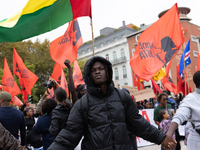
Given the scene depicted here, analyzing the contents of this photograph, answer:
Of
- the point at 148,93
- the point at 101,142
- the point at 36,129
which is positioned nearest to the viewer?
the point at 101,142

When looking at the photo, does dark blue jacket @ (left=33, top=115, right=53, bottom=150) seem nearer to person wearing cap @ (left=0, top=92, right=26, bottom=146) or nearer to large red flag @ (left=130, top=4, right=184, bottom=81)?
person wearing cap @ (left=0, top=92, right=26, bottom=146)

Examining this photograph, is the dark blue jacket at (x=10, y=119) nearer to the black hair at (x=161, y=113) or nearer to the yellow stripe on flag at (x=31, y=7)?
the yellow stripe on flag at (x=31, y=7)

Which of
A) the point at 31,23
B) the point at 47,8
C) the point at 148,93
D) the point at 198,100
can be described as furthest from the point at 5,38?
the point at 148,93

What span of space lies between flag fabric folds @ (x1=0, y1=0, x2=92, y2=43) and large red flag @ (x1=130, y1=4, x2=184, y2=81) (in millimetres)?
3322

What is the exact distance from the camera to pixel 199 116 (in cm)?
329

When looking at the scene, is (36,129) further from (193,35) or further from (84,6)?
(193,35)

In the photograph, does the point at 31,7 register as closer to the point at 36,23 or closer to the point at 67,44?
the point at 36,23

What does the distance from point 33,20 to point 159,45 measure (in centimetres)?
431

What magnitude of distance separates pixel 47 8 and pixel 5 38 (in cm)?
103

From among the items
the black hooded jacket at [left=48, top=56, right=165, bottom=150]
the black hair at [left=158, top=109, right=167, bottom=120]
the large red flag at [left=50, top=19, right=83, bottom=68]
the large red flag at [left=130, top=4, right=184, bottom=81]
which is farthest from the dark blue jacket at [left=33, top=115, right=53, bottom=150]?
the large red flag at [left=130, top=4, right=184, bottom=81]

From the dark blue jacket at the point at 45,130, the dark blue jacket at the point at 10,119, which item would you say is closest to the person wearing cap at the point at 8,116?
the dark blue jacket at the point at 10,119

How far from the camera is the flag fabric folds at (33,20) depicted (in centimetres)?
457

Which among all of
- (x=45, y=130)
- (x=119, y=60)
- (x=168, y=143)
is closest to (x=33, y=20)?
(x=45, y=130)

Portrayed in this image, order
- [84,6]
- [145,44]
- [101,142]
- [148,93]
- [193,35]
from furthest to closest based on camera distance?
[193,35]
[148,93]
[145,44]
[84,6]
[101,142]
